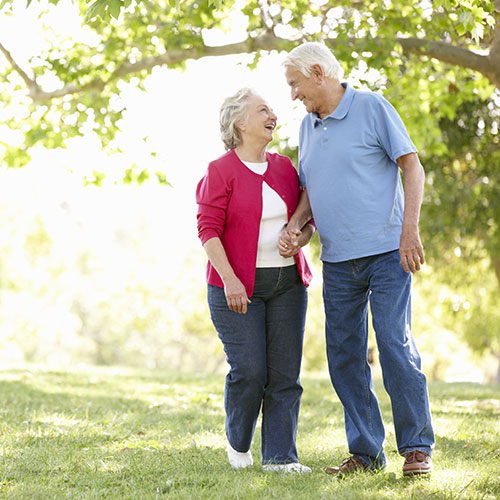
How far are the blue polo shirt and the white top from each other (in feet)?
0.80

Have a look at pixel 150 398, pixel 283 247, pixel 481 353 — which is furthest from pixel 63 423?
pixel 481 353

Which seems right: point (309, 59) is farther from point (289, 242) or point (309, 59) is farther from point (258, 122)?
point (289, 242)

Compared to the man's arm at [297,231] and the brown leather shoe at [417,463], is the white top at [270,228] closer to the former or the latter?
the man's arm at [297,231]

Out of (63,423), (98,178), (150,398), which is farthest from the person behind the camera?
(98,178)

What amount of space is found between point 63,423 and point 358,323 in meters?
2.81

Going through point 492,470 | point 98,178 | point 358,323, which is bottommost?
point 492,470

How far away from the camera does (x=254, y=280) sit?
12.8 ft

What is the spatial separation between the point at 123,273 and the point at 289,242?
85.7ft

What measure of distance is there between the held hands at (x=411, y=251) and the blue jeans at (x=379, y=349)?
0.30ft

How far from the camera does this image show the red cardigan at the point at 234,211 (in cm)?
390

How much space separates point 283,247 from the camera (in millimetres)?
3850

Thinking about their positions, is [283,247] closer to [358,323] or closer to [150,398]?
[358,323]

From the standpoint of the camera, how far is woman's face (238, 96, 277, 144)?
3982 millimetres

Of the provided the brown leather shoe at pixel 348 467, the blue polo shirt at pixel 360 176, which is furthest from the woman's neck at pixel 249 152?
the brown leather shoe at pixel 348 467
